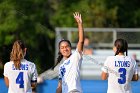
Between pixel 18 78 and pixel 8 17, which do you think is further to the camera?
pixel 8 17

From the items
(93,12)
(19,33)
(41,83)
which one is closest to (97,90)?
(41,83)

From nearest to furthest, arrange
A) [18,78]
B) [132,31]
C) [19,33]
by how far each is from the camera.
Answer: [18,78], [132,31], [19,33]

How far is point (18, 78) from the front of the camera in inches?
389

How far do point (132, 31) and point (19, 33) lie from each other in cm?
408

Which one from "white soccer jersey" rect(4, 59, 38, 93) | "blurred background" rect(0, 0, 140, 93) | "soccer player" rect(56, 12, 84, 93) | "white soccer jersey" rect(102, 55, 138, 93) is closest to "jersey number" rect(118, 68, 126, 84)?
"white soccer jersey" rect(102, 55, 138, 93)

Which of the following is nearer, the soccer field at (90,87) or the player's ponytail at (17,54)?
the player's ponytail at (17,54)

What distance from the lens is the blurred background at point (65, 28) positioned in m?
19.7

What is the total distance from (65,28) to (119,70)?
12202mm

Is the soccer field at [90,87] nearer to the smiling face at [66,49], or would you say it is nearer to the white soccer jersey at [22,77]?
the smiling face at [66,49]

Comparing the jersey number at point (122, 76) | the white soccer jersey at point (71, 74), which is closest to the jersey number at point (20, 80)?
the white soccer jersey at point (71, 74)

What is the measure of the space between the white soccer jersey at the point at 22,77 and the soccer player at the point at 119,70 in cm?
123

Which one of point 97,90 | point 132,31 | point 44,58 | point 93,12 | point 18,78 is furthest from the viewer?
point 93,12

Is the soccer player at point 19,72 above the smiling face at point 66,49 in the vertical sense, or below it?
below

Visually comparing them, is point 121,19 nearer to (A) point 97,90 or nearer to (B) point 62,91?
(A) point 97,90
